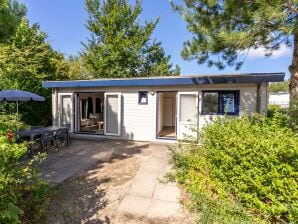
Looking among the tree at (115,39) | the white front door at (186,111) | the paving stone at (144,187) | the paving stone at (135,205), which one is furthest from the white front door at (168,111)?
the paving stone at (135,205)

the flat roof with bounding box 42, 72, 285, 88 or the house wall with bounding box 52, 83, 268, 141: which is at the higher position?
the flat roof with bounding box 42, 72, 285, 88

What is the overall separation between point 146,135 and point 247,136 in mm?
6448

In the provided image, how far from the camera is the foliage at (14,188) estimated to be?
95.6 inches

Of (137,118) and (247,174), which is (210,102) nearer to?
(137,118)

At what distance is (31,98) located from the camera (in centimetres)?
862

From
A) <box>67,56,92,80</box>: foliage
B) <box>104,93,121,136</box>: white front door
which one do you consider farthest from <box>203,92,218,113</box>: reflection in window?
<box>67,56,92,80</box>: foliage

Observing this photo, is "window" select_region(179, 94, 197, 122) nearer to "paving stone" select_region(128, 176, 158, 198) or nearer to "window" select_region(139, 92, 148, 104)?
"window" select_region(139, 92, 148, 104)

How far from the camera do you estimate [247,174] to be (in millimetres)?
3746

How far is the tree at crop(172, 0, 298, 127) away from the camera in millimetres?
4367

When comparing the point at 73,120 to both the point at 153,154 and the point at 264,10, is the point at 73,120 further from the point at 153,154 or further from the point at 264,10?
the point at 264,10

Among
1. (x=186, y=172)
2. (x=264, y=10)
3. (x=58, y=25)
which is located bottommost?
(x=186, y=172)

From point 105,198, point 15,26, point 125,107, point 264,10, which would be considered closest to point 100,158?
point 105,198

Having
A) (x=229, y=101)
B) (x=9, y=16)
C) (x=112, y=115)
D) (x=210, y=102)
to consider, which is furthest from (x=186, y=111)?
(x=9, y=16)

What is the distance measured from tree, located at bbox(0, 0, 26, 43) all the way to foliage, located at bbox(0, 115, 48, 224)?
178 centimetres
